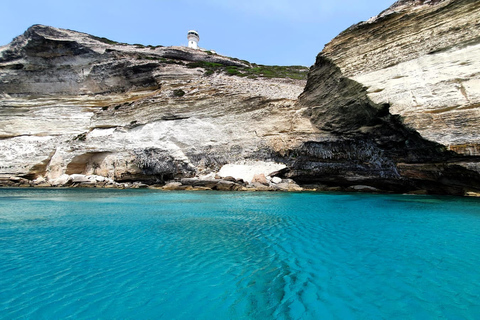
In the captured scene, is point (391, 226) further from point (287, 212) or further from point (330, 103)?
point (330, 103)

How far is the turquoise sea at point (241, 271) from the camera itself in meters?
3.42

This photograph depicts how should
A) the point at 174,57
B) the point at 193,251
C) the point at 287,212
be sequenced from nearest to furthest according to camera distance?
the point at 193,251 → the point at 287,212 → the point at 174,57

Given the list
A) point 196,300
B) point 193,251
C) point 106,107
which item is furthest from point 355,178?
point 106,107

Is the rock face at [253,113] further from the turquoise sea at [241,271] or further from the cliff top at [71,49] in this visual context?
the turquoise sea at [241,271]

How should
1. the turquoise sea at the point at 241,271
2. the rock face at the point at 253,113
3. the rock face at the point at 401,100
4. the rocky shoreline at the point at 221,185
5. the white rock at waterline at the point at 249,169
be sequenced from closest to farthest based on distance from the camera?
the turquoise sea at the point at 241,271 < the rock face at the point at 401,100 < the rock face at the point at 253,113 < the rocky shoreline at the point at 221,185 < the white rock at waterline at the point at 249,169

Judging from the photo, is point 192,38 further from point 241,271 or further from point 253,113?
point 241,271

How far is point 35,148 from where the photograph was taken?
31.0 meters

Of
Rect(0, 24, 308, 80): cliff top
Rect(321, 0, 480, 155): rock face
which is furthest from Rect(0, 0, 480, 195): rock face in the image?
Rect(0, 24, 308, 80): cliff top

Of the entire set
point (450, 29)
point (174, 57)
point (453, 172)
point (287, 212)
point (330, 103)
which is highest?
point (174, 57)

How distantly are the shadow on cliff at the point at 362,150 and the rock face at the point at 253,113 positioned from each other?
10 cm

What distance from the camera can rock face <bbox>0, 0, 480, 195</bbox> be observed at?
14531 mm

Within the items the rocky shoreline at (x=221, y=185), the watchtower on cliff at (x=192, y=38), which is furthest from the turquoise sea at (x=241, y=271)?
the watchtower on cliff at (x=192, y=38)

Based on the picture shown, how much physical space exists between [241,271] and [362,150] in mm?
18974

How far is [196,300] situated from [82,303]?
4.84ft
